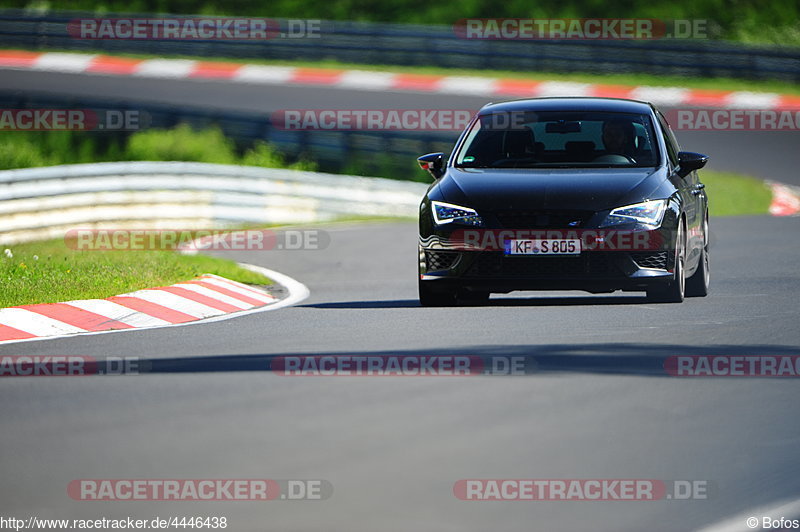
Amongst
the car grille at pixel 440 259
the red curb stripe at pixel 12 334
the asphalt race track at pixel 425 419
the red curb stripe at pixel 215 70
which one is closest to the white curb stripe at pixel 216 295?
the asphalt race track at pixel 425 419

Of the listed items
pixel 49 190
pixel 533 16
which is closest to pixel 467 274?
pixel 49 190

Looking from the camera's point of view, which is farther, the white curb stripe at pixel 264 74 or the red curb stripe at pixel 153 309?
the white curb stripe at pixel 264 74

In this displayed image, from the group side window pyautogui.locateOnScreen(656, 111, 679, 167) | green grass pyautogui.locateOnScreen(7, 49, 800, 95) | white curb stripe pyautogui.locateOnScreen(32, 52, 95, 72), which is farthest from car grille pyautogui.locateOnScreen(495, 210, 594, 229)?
white curb stripe pyautogui.locateOnScreen(32, 52, 95, 72)

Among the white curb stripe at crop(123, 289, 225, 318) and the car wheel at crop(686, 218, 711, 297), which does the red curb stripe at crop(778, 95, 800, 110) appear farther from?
the white curb stripe at crop(123, 289, 225, 318)

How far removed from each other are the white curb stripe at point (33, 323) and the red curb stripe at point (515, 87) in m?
20.1

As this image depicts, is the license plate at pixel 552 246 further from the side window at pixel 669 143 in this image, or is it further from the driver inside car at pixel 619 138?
the side window at pixel 669 143

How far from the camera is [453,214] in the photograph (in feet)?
35.8

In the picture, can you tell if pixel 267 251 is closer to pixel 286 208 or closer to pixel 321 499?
pixel 286 208

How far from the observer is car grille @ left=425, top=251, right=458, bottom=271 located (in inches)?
428

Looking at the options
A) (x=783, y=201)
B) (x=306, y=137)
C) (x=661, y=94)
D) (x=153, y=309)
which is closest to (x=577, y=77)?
(x=661, y=94)

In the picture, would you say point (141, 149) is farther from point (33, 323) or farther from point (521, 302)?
point (33, 323)

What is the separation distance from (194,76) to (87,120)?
622 centimetres

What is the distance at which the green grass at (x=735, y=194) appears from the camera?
24.2 m

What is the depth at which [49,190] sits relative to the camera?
20312 mm
